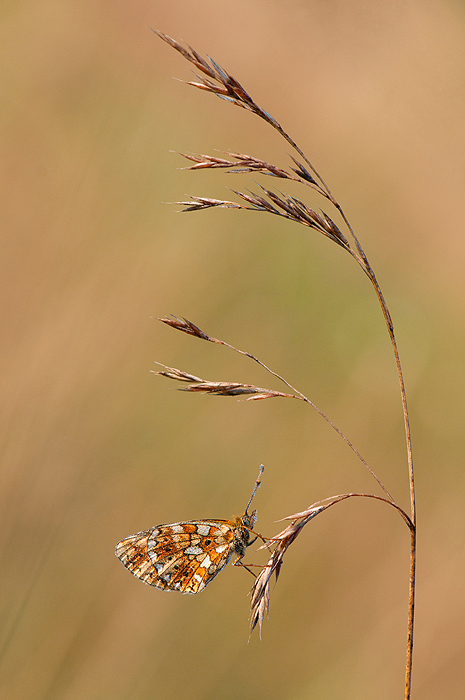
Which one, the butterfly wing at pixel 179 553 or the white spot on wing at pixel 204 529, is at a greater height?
the white spot on wing at pixel 204 529

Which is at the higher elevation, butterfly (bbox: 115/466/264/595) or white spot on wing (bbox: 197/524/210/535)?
white spot on wing (bbox: 197/524/210/535)

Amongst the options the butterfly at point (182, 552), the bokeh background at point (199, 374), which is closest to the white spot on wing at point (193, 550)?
the butterfly at point (182, 552)

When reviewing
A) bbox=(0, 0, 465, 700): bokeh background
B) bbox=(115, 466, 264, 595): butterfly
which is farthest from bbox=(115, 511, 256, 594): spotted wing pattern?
bbox=(0, 0, 465, 700): bokeh background

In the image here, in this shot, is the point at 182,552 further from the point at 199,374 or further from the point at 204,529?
the point at 199,374

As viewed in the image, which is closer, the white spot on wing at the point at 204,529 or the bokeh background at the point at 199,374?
the white spot on wing at the point at 204,529

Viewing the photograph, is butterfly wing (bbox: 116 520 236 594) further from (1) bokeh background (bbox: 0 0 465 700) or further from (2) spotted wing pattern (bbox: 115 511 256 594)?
(1) bokeh background (bbox: 0 0 465 700)

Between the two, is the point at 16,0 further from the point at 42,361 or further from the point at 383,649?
the point at 383,649

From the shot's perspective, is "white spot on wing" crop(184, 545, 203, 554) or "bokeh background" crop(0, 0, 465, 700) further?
"bokeh background" crop(0, 0, 465, 700)

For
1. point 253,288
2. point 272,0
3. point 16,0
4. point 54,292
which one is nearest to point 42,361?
point 54,292

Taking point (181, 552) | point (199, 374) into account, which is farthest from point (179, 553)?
point (199, 374)

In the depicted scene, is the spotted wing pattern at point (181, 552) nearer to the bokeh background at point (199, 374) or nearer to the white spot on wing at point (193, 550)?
the white spot on wing at point (193, 550)
